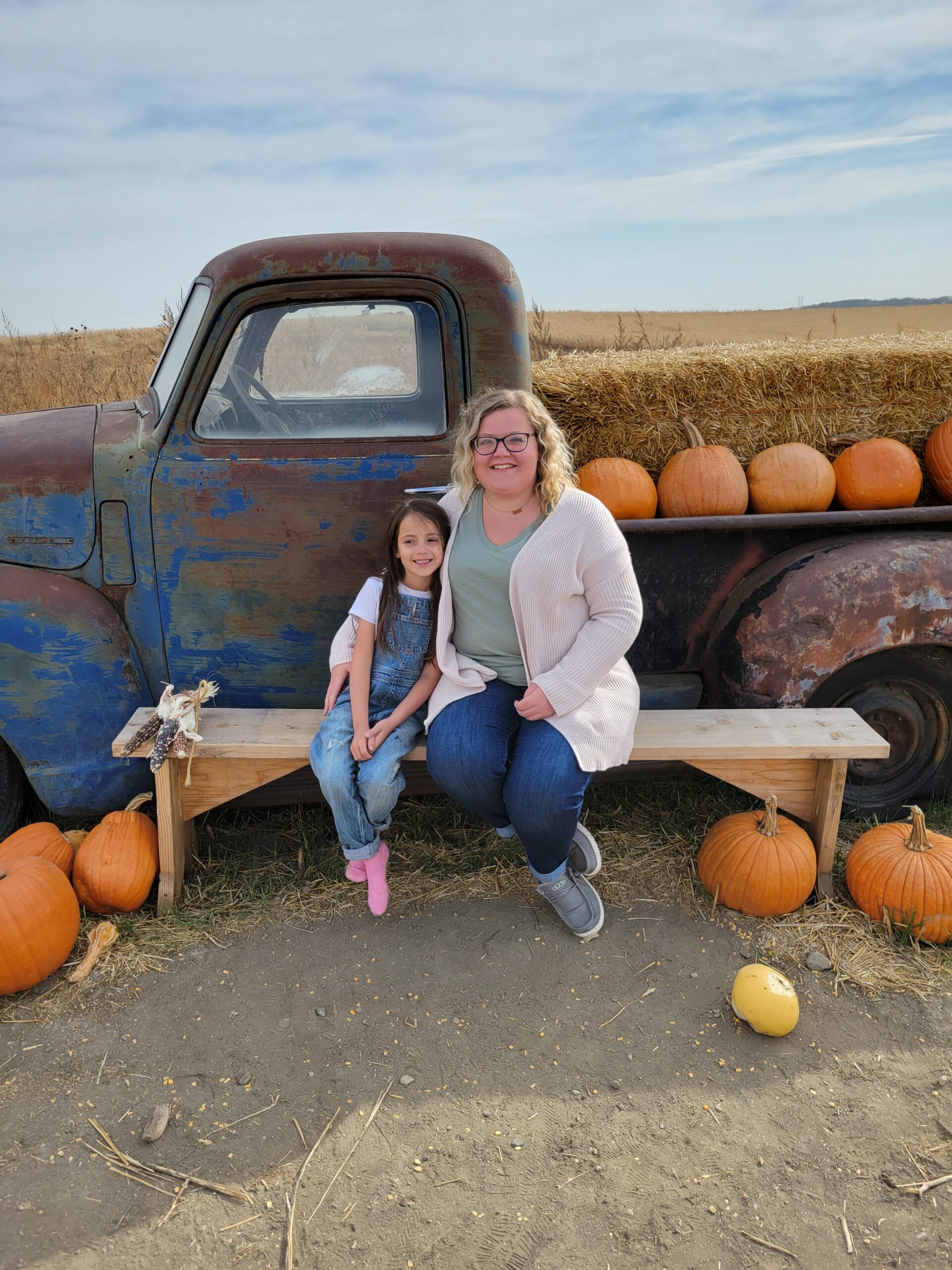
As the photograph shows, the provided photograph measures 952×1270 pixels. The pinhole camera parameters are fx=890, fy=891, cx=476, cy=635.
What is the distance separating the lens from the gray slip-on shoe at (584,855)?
3.08 metres

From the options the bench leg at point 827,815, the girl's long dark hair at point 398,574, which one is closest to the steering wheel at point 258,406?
the girl's long dark hair at point 398,574

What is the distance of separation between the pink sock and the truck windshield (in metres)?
1.70

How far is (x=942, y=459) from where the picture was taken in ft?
11.6

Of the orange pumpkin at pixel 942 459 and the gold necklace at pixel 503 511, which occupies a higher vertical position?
the orange pumpkin at pixel 942 459

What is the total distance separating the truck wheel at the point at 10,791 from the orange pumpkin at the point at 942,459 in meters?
3.70

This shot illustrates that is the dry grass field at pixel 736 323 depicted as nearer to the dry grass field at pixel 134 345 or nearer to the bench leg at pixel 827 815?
the dry grass field at pixel 134 345

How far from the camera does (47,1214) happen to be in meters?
2.01

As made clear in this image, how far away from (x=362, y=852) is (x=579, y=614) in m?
1.06

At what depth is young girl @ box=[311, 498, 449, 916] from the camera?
284 centimetres

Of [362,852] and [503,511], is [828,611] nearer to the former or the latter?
[503,511]

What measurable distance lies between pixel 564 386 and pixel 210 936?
92.4 inches

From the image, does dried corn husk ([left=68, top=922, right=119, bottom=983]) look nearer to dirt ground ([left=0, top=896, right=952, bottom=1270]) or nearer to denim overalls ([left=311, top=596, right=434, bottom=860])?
dirt ground ([left=0, top=896, right=952, bottom=1270])

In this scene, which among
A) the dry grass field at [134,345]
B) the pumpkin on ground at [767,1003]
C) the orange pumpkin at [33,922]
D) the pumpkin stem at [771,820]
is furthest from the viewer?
the dry grass field at [134,345]

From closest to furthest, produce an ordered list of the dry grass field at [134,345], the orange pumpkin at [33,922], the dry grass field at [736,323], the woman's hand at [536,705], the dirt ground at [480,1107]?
the dirt ground at [480,1107] < the orange pumpkin at [33,922] < the woman's hand at [536,705] < the dry grass field at [134,345] < the dry grass field at [736,323]
